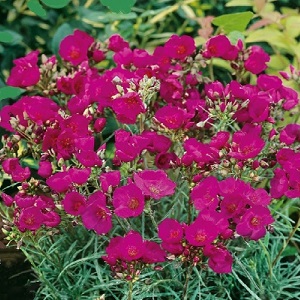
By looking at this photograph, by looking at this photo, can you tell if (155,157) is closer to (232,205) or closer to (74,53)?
(232,205)

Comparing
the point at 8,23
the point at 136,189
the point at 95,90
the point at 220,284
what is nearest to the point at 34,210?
the point at 136,189

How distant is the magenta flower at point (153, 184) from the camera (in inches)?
69.4

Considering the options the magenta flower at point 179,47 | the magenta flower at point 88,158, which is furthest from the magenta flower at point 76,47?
the magenta flower at point 88,158

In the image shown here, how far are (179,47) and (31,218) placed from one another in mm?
710

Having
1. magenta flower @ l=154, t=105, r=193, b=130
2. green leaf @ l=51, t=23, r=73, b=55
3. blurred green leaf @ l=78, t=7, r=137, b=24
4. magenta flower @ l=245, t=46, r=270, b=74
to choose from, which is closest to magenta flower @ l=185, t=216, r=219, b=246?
magenta flower @ l=154, t=105, r=193, b=130

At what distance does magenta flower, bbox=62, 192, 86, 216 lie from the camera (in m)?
1.84

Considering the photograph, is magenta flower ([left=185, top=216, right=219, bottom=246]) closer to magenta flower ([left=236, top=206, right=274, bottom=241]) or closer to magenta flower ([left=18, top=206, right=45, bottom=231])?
magenta flower ([left=236, top=206, right=274, bottom=241])

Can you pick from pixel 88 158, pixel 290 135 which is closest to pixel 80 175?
pixel 88 158

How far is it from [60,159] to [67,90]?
16.0 inches

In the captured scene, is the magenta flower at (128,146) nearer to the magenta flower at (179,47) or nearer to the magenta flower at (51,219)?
the magenta flower at (51,219)

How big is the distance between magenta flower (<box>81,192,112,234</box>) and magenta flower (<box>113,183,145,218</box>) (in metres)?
0.04

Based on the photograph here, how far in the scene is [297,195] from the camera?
189 centimetres

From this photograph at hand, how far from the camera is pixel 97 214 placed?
6.05 feet

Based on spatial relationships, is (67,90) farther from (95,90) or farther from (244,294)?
(244,294)
